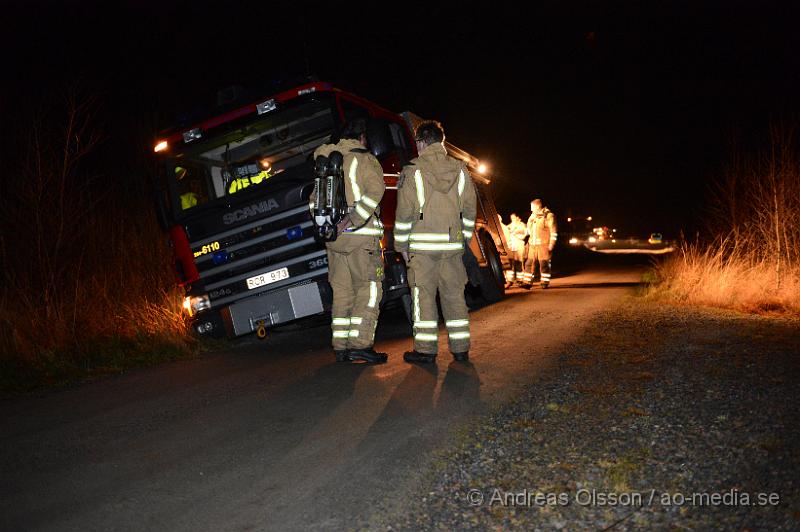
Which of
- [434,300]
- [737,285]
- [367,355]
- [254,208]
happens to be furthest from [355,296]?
[737,285]

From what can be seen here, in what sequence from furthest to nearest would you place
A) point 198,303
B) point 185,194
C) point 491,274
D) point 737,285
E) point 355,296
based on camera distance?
point 491,274, point 737,285, point 185,194, point 198,303, point 355,296

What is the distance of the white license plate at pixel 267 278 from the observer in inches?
282

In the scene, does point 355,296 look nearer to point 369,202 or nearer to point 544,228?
point 369,202

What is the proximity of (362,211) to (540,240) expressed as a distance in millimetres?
9414

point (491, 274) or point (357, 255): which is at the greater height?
point (357, 255)

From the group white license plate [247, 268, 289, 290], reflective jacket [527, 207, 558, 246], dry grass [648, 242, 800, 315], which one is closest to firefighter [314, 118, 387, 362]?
white license plate [247, 268, 289, 290]

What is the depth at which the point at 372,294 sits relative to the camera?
5.77 metres

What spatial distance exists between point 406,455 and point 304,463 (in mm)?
528

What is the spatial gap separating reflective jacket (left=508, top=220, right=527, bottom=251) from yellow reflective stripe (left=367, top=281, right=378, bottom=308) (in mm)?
9873

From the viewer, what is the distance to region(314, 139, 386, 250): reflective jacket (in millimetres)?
5613

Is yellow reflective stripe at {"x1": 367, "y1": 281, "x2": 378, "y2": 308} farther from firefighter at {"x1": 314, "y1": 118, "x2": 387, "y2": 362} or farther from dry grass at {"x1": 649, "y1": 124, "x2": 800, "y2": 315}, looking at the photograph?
dry grass at {"x1": 649, "y1": 124, "x2": 800, "y2": 315}

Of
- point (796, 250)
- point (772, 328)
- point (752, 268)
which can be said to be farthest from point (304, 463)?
point (796, 250)

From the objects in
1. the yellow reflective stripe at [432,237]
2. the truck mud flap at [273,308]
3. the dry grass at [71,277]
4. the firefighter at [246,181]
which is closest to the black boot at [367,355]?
the yellow reflective stripe at [432,237]

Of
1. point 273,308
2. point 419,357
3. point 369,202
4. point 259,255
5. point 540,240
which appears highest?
point 369,202
